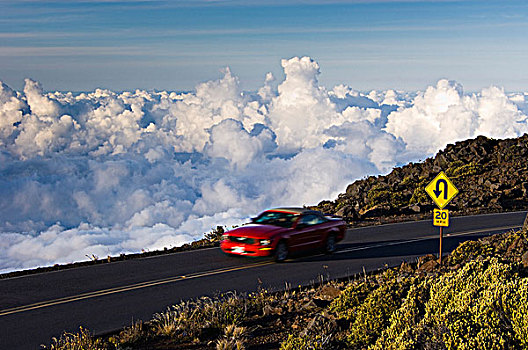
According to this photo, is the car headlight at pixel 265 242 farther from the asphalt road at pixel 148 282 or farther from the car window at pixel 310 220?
the car window at pixel 310 220

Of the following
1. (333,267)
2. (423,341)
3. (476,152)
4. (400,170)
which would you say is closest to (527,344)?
(423,341)

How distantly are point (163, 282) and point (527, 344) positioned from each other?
336 inches

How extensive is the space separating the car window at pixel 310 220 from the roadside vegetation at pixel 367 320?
4226mm

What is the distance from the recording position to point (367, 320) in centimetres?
842

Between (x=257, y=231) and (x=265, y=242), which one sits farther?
(x=257, y=231)

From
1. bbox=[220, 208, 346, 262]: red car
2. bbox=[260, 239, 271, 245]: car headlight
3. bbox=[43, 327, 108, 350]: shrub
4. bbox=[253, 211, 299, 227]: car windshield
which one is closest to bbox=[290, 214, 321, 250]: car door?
bbox=[220, 208, 346, 262]: red car

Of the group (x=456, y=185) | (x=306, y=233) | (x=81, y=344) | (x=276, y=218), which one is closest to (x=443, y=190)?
(x=306, y=233)

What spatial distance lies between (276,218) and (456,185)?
22.2 m

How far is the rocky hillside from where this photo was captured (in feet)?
88.5

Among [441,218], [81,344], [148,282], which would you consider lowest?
[81,344]

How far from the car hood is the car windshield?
0.31 m

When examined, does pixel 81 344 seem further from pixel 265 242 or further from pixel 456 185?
pixel 456 185

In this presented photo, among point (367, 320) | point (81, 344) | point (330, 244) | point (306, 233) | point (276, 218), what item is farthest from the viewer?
point (330, 244)

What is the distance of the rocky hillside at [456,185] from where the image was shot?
26969 millimetres
